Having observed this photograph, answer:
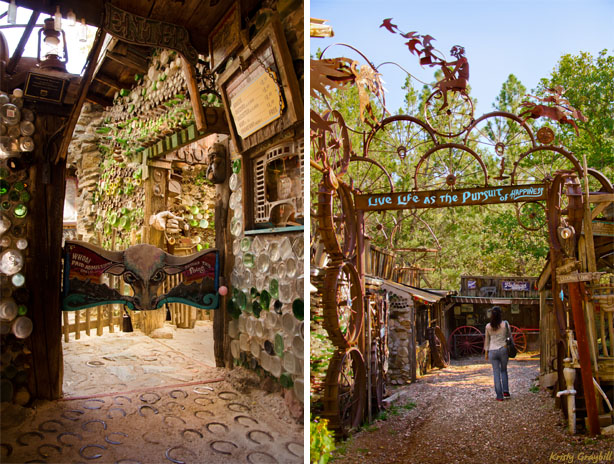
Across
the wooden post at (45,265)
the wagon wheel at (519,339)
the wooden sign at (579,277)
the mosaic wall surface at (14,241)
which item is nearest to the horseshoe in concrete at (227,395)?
the wooden post at (45,265)

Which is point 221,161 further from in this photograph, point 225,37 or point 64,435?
point 64,435

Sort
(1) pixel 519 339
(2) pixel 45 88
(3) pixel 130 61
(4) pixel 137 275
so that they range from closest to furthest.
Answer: (2) pixel 45 88, (4) pixel 137 275, (3) pixel 130 61, (1) pixel 519 339

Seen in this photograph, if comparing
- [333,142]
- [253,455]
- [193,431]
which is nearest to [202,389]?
[193,431]

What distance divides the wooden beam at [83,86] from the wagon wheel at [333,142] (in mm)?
1480

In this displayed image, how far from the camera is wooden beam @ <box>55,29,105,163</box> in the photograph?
286 centimetres

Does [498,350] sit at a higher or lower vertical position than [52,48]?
lower

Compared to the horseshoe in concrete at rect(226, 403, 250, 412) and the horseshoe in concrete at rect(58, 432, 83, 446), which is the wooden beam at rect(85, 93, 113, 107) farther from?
the horseshoe in concrete at rect(58, 432, 83, 446)

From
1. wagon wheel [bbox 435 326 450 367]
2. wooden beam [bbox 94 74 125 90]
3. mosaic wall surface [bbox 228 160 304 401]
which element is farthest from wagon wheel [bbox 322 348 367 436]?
wagon wheel [bbox 435 326 450 367]

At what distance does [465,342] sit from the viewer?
43.5 feet

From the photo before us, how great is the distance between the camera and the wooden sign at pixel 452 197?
4016mm

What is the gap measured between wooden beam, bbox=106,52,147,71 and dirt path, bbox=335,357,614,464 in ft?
16.6

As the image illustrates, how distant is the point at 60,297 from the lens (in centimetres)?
304

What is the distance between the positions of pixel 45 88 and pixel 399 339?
6.31 m

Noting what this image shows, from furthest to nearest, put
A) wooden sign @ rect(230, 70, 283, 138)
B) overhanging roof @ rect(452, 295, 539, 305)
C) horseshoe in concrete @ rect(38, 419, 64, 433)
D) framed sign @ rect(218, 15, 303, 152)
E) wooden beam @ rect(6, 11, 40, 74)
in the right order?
1. overhanging roof @ rect(452, 295, 539, 305)
2. wooden sign @ rect(230, 70, 283, 138)
3. framed sign @ rect(218, 15, 303, 152)
4. wooden beam @ rect(6, 11, 40, 74)
5. horseshoe in concrete @ rect(38, 419, 64, 433)
